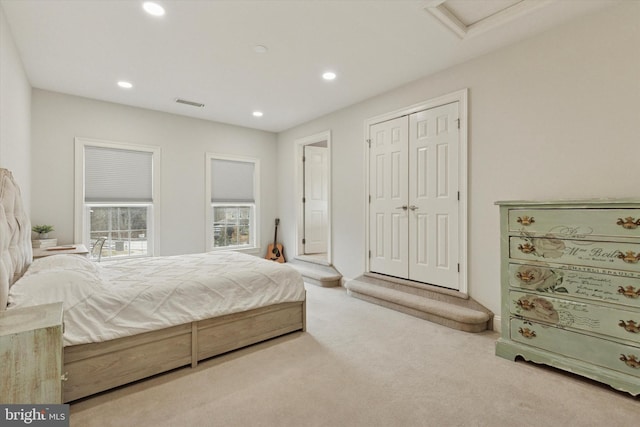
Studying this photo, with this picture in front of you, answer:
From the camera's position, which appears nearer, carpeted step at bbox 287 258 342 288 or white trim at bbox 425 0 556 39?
white trim at bbox 425 0 556 39

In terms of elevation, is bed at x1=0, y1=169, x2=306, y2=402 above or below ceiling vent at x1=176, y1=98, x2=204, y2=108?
below

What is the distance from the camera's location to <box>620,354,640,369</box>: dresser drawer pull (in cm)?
187

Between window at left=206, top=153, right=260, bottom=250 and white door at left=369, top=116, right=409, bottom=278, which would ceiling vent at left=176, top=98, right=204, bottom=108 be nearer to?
window at left=206, top=153, right=260, bottom=250

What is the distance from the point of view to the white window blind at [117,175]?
13.7 feet

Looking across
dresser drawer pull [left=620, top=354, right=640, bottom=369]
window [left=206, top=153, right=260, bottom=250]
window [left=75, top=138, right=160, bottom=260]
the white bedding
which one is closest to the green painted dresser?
dresser drawer pull [left=620, top=354, right=640, bottom=369]

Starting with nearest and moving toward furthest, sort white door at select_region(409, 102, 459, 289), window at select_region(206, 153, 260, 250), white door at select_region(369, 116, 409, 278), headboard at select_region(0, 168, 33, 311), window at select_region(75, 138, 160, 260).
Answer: headboard at select_region(0, 168, 33, 311)
white door at select_region(409, 102, 459, 289)
white door at select_region(369, 116, 409, 278)
window at select_region(75, 138, 160, 260)
window at select_region(206, 153, 260, 250)

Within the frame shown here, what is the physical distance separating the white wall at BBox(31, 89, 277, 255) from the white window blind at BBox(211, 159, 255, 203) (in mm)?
200

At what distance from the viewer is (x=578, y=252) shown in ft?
6.82

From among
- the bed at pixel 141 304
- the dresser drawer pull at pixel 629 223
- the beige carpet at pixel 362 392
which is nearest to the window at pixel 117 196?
the bed at pixel 141 304

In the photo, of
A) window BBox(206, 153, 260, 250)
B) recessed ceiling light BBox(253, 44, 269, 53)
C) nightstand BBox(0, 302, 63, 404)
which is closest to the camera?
nightstand BBox(0, 302, 63, 404)

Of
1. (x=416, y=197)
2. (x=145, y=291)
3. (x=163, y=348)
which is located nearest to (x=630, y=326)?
(x=416, y=197)

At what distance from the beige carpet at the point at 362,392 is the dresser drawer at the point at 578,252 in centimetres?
80

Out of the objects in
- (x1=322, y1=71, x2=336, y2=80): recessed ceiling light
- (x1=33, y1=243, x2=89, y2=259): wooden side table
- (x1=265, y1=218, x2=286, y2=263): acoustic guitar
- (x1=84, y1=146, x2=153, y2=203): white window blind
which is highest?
(x1=322, y1=71, x2=336, y2=80): recessed ceiling light

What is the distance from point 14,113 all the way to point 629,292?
4.92 m
